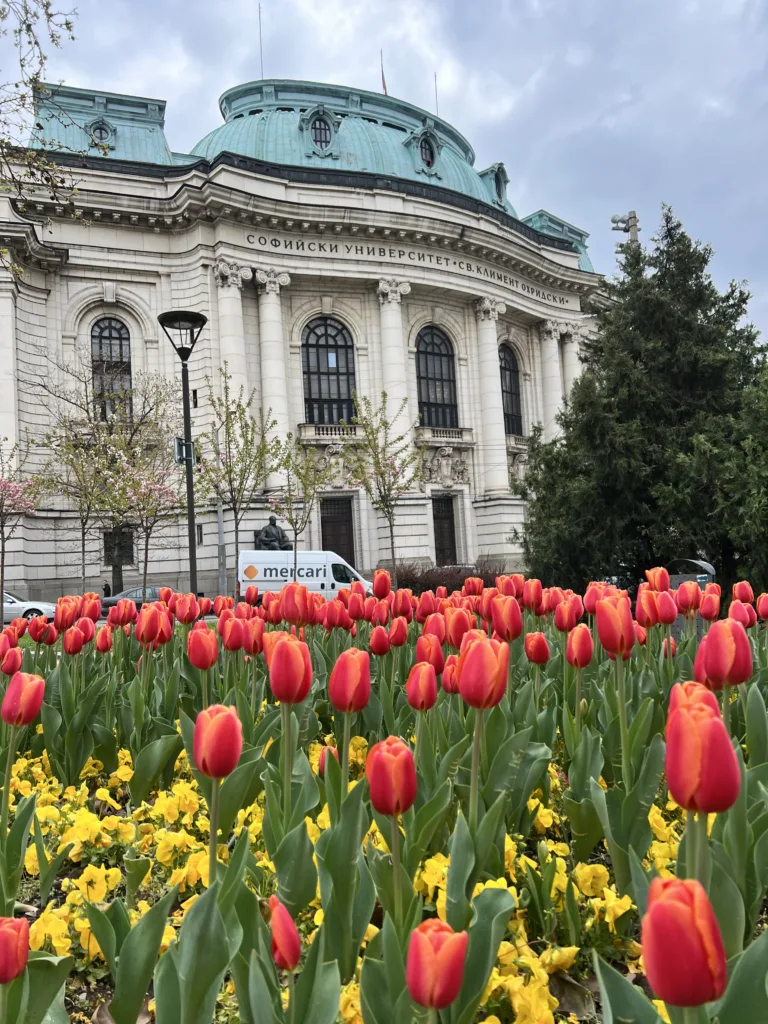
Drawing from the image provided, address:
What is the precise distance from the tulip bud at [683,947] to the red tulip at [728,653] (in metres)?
1.26

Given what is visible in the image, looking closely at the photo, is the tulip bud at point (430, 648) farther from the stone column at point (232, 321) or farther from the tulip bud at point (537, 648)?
the stone column at point (232, 321)

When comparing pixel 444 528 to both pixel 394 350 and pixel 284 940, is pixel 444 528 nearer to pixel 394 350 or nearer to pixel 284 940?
pixel 394 350

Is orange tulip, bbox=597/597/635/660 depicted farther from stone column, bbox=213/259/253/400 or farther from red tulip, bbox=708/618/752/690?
stone column, bbox=213/259/253/400

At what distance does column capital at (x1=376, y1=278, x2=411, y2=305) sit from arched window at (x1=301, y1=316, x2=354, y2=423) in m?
2.17

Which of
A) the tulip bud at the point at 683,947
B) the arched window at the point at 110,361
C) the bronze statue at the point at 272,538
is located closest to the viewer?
the tulip bud at the point at 683,947

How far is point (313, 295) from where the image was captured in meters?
31.6

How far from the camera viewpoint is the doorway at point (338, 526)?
31.3 metres

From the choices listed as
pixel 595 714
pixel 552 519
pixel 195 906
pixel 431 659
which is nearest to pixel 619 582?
pixel 552 519

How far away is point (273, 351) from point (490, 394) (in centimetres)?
1029

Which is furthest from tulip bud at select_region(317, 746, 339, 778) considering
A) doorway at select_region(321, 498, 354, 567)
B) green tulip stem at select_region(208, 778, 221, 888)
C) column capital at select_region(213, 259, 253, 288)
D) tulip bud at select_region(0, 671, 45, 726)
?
doorway at select_region(321, 498, 354, 567)

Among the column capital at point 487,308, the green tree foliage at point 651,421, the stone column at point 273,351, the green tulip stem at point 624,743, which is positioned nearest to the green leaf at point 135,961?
the green tulip stem at point 624,743

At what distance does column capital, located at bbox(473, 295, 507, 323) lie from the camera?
3397 centimetres

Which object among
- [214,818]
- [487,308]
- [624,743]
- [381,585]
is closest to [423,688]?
[624,743]

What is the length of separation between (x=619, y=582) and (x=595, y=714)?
36.0ft
